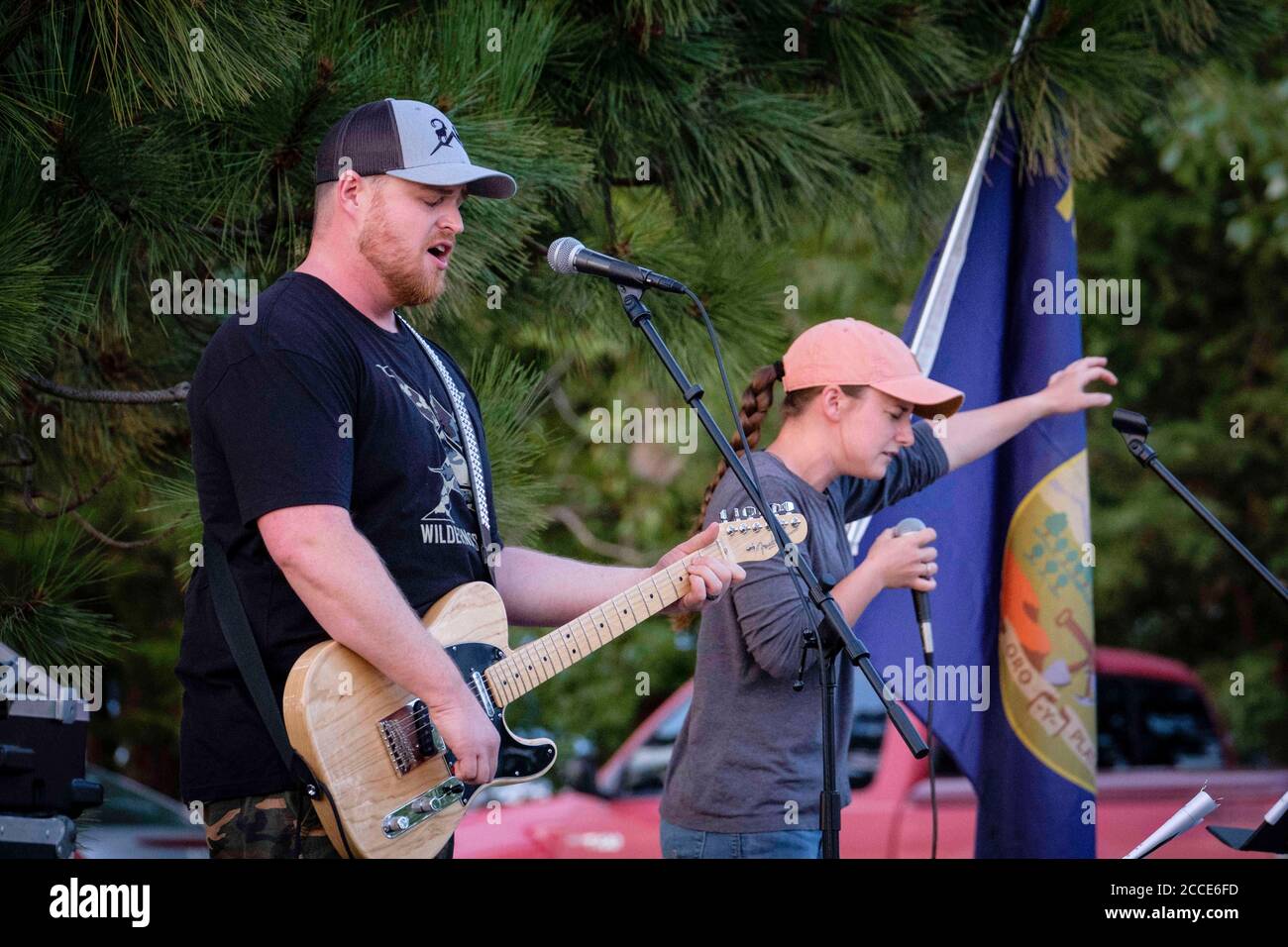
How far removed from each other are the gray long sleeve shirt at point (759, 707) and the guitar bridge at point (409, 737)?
0.71m

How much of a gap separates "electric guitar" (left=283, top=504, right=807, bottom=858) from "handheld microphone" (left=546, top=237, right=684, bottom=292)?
598mm

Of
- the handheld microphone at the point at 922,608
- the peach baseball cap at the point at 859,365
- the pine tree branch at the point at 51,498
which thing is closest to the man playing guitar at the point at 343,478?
the handheld microphone at the point at 922,608

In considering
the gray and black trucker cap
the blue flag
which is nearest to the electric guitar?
the gray and black trucker cap

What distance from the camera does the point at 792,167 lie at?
4434 millimetres

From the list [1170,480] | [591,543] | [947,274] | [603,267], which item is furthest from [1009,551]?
[591,543]

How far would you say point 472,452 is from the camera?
3.30m

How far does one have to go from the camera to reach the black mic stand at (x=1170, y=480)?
3.46 m

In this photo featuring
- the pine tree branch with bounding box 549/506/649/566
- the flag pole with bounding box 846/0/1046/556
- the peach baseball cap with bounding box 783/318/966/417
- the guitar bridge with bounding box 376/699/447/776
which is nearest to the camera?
the guitar bridge with bounding box 376/699/447/776

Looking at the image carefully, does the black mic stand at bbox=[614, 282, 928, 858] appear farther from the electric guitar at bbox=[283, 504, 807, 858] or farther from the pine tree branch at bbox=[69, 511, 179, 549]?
the pine tree branch at bbox=[69, 511, 179, 549]

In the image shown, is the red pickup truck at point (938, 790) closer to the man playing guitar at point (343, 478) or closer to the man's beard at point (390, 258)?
the man playing guitar at point (343, 478)

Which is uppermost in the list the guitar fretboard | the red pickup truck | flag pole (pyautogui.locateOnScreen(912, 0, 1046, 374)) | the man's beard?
flag pole (pyautogui.locateOnScreen(912, 0, 1046, 374))

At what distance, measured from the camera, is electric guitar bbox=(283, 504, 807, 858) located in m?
2.87

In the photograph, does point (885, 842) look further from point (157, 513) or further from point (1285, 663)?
point (1285, 663)

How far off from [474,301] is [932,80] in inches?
62.2
